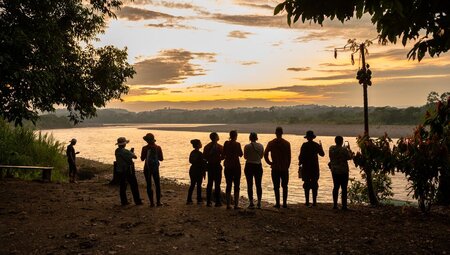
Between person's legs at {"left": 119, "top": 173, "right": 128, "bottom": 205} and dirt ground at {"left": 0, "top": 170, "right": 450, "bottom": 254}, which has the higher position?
person's legs at {"left": 119, "top": 173, "right": 128, "bottom": 205}

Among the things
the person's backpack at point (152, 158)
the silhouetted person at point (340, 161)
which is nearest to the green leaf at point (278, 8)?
the silhouetted person at point (340, 161)

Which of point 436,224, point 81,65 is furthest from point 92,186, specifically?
point 436,224

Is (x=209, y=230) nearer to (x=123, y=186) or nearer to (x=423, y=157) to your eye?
(x=123, y=186)

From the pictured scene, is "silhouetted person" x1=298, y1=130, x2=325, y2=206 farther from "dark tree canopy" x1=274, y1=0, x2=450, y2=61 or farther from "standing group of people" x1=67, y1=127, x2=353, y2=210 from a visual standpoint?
"dark tree canopy" x1=274, y1=0, x2=450, y2=61

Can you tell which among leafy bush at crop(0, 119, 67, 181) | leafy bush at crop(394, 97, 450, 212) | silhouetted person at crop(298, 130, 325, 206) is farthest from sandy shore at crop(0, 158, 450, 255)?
leafy bush at crop(0, 119, 67, 181)

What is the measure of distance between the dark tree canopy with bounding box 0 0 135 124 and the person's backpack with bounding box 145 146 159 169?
3.45 m

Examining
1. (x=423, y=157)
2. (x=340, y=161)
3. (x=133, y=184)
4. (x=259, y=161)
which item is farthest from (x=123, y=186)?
(x=423, y=157)

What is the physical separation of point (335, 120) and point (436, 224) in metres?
130

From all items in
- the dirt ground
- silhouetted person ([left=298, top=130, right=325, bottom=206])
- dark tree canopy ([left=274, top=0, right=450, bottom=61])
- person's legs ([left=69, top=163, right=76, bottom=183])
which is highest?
dark tree canopy ([left=274, top=0, right=450, bottom=61])

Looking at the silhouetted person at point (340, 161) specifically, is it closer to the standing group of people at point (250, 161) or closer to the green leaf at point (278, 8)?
the standing group of people at point (250, 161)

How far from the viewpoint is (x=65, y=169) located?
27.3 m

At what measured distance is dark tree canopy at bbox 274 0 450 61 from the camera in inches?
267

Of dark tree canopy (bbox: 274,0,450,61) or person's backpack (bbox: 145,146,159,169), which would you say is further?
person's backpack (bbox: 145,146,159,169)

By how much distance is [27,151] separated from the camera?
75.9 feet
